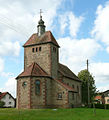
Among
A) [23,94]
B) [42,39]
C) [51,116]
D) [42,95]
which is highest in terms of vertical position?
[42,39]

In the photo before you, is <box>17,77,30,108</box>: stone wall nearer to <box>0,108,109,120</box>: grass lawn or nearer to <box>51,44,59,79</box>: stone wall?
<box>51,44,59,79</box>: stone wall

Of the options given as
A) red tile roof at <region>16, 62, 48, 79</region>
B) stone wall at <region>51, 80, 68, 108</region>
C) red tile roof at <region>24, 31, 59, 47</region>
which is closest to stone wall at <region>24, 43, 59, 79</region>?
red tile roof at <region>24, 31, 59, 47</region>

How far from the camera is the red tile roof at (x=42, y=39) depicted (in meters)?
44.2

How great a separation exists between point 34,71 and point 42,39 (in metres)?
8.69

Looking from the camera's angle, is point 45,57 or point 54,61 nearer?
point 45,57

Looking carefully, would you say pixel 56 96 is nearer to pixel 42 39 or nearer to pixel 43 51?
pixel 43 51

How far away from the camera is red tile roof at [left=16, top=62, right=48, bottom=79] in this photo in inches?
1566

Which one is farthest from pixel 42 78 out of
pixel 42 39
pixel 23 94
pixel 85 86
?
pixel 85 86

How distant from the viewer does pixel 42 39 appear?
45094 mm

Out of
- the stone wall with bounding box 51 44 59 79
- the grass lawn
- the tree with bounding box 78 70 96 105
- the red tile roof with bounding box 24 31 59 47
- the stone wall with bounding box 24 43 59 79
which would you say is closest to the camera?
the grass lawn

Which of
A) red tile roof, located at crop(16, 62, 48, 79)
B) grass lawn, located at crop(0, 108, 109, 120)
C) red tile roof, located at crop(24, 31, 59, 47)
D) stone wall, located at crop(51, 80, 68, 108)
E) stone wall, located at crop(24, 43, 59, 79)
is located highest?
red tile roof, located at crop(24, 31, 59, 47)

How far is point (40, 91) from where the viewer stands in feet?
129

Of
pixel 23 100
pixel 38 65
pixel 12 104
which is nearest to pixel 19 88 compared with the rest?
pixel 23 100

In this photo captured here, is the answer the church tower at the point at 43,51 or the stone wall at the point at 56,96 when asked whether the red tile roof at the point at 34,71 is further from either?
the stone wall at the point at 56,96
